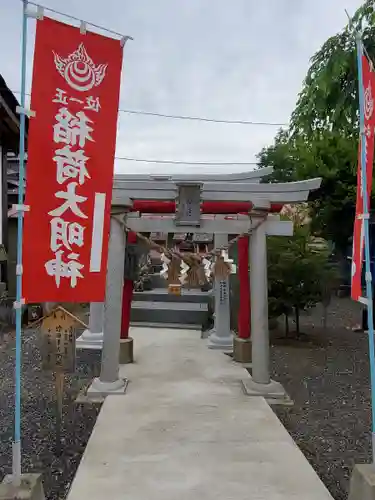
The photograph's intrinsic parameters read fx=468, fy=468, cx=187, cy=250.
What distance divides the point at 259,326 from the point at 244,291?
175 centimetres

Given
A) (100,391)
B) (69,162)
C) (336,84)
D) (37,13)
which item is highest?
(336,84)

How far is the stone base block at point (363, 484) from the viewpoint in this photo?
2857mm

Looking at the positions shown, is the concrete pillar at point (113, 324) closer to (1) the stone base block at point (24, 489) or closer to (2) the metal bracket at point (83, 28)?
(1) the stone base block at point (24, 489)

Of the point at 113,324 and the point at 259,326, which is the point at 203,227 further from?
the point at 113,324

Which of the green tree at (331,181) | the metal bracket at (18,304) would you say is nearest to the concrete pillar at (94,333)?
the metal bracket at (18,304)

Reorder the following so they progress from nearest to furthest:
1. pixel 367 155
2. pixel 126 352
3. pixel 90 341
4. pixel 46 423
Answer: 1. pixel 367 155
2. pixel 46 423
3. pixel 126 352
4. pixel 90 341

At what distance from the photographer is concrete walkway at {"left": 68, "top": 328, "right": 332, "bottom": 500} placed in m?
3.45

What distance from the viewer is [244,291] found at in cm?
768

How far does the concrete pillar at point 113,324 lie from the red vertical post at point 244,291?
2.30m

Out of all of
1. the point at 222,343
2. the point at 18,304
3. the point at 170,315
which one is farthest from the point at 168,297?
the point at 18,304

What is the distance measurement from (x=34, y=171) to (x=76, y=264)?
2.49 feet

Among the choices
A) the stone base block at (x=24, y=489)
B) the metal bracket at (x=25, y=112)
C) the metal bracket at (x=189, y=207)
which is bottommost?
the stone base block at (x=24, y=489)

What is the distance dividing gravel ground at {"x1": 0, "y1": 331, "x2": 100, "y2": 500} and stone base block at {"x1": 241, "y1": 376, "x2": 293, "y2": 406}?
75.0 inches

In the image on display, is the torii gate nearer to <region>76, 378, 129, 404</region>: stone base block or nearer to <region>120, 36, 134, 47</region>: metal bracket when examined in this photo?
<region>76, 378, 129, 404</region>: stone base block
